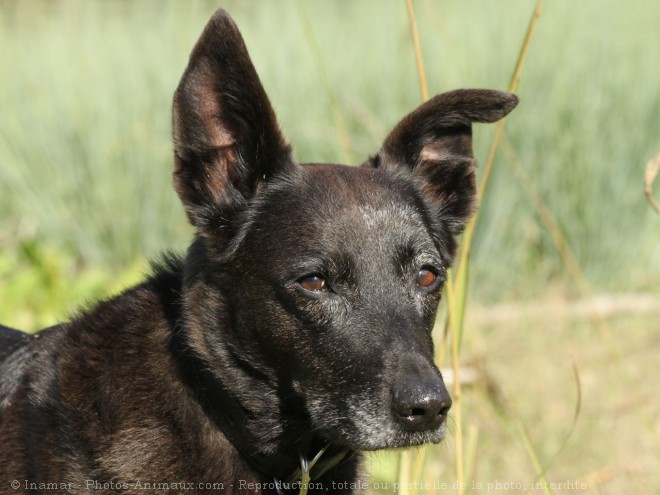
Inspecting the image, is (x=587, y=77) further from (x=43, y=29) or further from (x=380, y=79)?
(x=43, y=29)

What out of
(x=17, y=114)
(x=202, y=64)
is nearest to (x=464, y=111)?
(x=202, y=64)

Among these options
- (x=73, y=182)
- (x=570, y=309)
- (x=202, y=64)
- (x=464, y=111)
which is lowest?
(x=570, y=309)

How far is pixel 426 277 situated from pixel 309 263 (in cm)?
46

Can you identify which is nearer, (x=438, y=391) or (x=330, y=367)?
(x=438, y=391)

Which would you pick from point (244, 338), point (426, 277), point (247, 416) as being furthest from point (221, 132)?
point (247, 416)

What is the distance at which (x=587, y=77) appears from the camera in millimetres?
→ 8625

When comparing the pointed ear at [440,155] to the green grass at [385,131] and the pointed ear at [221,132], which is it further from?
the green grass at [385,131]

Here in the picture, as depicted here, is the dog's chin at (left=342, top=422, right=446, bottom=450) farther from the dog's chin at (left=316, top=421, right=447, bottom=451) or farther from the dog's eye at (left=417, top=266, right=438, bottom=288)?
the dog's eye at (left=417, top=266, right=438, bottom=288)

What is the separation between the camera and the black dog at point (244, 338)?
330 centimetres

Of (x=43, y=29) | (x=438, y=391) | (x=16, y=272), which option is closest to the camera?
(x=438, y=391)

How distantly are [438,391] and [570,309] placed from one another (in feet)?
16.9

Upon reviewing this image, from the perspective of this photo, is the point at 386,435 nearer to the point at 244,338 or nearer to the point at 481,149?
the point at 244,338

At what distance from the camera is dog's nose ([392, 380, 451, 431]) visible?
121 inches

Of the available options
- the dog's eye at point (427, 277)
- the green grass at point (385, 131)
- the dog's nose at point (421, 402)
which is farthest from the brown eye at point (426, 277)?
the green grass at point (385, 131)
